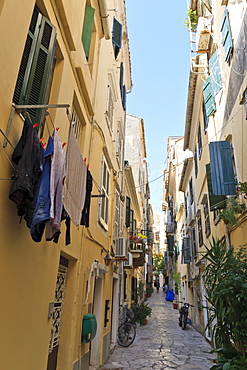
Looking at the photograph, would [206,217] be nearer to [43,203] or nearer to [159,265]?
[43,203]

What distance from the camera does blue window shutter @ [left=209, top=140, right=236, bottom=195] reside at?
24.4ft

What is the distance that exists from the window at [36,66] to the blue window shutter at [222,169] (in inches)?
214

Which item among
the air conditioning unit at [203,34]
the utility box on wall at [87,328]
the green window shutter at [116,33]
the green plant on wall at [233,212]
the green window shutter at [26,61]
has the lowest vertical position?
the utility box on wall at [87,328]

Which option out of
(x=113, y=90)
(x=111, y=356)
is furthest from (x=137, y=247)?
(x=113, y=90)

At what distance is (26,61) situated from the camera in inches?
138

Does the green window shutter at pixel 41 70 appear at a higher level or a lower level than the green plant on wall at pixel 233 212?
higher

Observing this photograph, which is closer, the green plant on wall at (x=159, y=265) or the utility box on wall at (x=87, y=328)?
the utility box on wall at (x=87, y=328)

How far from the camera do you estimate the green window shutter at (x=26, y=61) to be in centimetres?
329

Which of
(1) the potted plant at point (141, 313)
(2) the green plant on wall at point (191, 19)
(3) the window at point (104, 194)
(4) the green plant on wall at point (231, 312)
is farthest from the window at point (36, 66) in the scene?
(1) the potted plant at point (141, 313)

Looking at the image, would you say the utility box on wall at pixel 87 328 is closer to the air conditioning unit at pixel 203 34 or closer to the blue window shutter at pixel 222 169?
the blue window shutter at pixel 222 169

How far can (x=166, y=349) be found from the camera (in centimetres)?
1059

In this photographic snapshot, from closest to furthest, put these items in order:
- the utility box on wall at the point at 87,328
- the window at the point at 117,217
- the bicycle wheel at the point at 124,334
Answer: the utility box on wall at the point at 87,328
the bicycle wheel at the point at 124,334
the window at the point at 117,217

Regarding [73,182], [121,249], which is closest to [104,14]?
[73,182]

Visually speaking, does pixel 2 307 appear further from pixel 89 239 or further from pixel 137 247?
pixel 137 247
